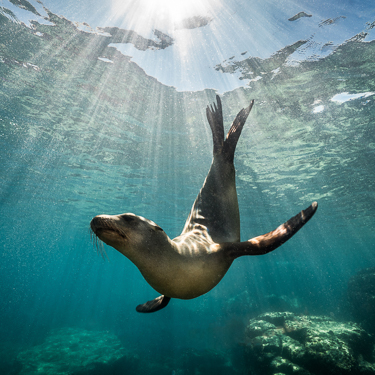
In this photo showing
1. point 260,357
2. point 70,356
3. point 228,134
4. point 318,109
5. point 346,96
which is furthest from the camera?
point 70,356

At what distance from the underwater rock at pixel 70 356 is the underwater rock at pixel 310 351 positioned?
8.46m

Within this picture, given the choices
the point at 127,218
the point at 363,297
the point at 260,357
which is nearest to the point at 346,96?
the point at 127,218

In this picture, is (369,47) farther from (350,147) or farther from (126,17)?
(126,17)

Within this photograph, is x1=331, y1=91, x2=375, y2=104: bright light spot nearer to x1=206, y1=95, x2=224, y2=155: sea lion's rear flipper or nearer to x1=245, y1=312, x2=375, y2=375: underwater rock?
x1=206, y1=95, x2=224, y2=155: sea lion's rear flipper

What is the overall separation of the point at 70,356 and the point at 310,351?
565 inches

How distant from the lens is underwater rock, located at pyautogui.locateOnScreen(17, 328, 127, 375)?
11.8 metres

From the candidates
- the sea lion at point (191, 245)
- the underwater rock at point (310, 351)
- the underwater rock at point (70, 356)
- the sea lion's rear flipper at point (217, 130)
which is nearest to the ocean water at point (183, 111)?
the underwater rock at point (70, 356)

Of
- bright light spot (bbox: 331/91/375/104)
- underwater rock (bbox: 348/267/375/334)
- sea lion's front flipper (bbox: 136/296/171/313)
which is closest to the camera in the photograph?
sea lion's front flipper (bbox: 136/296/171/313)

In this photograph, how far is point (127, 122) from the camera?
1079cm

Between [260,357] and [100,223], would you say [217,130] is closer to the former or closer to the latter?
[100,223]

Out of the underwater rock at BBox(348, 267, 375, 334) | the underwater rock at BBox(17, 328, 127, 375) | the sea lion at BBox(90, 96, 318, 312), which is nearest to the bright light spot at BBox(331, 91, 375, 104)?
the sea lion at BBox(90, 96, 318, 312)

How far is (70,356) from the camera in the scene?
1411cm

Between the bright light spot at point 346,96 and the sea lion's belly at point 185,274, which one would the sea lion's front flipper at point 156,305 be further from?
the bright light spot at point 346,96

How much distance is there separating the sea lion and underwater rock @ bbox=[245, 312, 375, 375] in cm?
778
